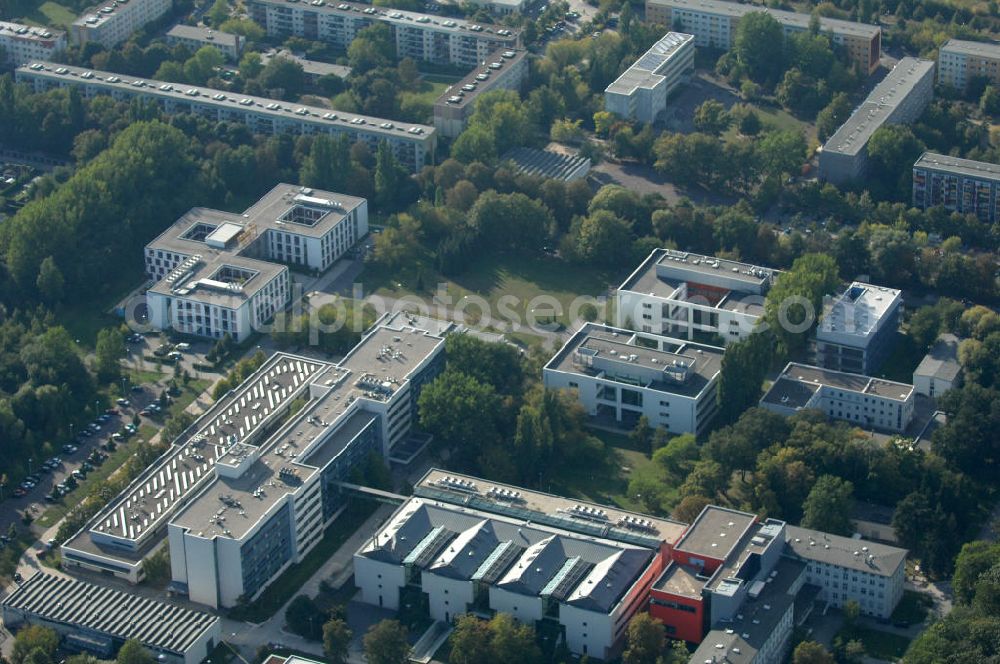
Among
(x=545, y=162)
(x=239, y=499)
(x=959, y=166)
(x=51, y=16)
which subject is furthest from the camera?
(x=51, y=16)

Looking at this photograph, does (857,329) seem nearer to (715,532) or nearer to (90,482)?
(715,532)

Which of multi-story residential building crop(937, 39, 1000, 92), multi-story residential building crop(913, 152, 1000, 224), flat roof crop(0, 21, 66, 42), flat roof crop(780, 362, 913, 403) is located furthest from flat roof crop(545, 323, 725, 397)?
flat roof crop(0, 21, 66, 42)

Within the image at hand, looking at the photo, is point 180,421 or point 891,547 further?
point 180,421

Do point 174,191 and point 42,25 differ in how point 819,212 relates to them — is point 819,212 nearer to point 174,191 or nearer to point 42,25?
point 174,191

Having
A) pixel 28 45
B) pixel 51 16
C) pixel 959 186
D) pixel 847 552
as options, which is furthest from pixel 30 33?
pixel 847 552

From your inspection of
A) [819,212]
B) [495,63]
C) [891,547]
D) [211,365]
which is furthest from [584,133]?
[891,547]

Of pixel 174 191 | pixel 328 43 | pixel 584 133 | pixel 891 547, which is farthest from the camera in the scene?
pixel 328 43
